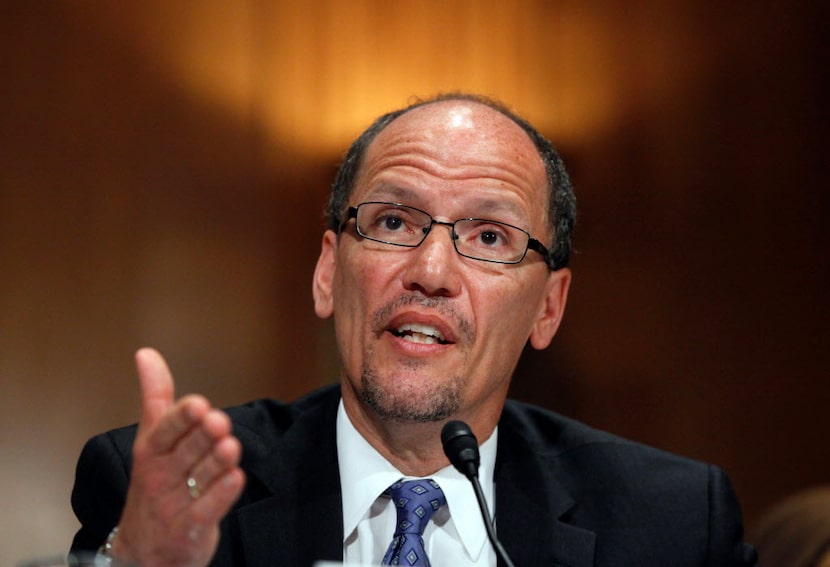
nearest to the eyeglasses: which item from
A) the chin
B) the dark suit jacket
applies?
the chin

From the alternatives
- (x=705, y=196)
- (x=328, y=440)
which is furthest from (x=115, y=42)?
(x=705, y=196)

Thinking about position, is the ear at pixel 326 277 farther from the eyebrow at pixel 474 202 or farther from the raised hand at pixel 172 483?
the raised hand at pixel 172 483

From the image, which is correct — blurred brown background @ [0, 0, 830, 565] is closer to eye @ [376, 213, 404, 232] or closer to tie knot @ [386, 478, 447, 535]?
eye @ [376, 213, 404, 232]

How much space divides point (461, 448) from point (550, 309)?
760 mm

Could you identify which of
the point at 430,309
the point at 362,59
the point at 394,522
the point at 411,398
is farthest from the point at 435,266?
the point at 362,59

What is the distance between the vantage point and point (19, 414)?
7.56 ft

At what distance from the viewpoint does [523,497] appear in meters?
1.79

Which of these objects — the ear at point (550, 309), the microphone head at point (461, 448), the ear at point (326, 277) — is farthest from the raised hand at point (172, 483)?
the ear at point (550, 309)

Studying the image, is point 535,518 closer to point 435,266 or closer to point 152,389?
point 435,266

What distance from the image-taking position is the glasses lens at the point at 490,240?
1.76m

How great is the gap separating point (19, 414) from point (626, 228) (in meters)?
1.78

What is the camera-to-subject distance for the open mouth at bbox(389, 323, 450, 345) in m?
1.68

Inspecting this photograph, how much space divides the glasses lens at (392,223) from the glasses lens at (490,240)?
0.24 feet

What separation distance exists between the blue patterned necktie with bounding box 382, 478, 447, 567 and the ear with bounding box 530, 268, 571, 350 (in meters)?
0.45
